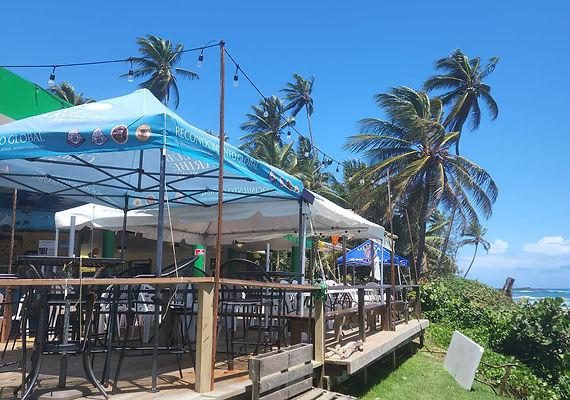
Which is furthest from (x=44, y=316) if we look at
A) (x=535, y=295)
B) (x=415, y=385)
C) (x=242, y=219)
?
(x=535, y=295)

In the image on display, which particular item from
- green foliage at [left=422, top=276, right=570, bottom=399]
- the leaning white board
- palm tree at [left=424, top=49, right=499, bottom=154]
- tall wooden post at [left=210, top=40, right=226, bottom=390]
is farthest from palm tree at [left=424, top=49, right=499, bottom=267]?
tall wooden post at [left=210, top=40, right=226, bottom=390]

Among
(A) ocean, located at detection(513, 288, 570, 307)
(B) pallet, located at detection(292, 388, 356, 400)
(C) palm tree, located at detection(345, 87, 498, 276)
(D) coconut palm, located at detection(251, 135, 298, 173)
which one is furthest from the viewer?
(D) coconut palm, located at detection(251, 135, 298, 173)

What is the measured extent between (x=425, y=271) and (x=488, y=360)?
18.5m

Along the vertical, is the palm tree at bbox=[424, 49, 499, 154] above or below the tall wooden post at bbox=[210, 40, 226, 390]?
above

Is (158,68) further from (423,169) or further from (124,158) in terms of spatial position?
(124,158)

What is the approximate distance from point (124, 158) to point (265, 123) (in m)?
34.5

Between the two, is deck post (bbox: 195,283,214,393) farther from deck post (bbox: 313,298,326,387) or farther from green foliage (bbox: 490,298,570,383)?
green foliage (bbox: 490,298,570,383)

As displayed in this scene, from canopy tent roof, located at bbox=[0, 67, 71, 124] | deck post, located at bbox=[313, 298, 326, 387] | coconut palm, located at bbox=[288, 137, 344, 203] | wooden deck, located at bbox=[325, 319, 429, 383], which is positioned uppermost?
coconut palm, located at bbox=[288, 137, 344, 203]

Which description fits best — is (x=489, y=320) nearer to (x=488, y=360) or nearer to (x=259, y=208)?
(x=488, y=360)

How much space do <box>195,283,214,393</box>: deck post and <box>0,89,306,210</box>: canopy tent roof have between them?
4.30 feet

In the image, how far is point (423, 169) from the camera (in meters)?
25.7

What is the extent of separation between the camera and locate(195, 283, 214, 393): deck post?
13.1 ft

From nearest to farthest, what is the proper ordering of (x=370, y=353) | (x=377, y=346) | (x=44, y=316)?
(x=44, y=316), (x=370, y=353), (x=377, y=346)

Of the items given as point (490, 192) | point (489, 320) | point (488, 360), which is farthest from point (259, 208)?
point (490, 192)
